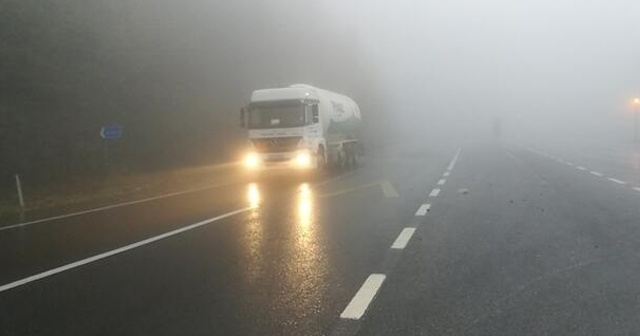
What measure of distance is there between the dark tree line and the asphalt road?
12.3 meters

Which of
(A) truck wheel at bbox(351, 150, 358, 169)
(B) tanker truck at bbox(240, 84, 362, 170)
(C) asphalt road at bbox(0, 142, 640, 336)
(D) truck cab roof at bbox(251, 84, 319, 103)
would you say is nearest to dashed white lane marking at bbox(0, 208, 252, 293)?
(C) asphalt road at bbox(0, 142, 640, 336)

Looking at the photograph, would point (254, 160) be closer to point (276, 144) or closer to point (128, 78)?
point (276, 144)

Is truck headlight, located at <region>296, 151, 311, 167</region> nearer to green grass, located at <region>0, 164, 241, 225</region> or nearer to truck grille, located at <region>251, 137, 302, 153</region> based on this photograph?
truck grille, located at <region>251, 137, 302, 153</region>

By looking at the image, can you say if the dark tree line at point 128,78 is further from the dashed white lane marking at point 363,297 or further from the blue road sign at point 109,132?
the dashed white lane marking at point 363,297

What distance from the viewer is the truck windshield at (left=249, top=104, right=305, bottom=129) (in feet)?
66.8

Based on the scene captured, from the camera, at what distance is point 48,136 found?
2381 centimetres

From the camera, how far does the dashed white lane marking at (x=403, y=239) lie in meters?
7.53

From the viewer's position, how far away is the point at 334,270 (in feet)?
20.6

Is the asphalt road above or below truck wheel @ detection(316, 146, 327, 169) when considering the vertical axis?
above

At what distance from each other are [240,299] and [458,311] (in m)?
1.84

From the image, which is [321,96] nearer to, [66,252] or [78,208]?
[78,208]

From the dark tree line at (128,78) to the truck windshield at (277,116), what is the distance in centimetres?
744

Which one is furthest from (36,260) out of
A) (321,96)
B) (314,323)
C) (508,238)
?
(321,96)

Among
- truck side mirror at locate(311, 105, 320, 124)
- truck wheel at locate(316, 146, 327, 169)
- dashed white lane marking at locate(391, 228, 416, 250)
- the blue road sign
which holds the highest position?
truck side mirror at locate(311, 105, 320, 124)
